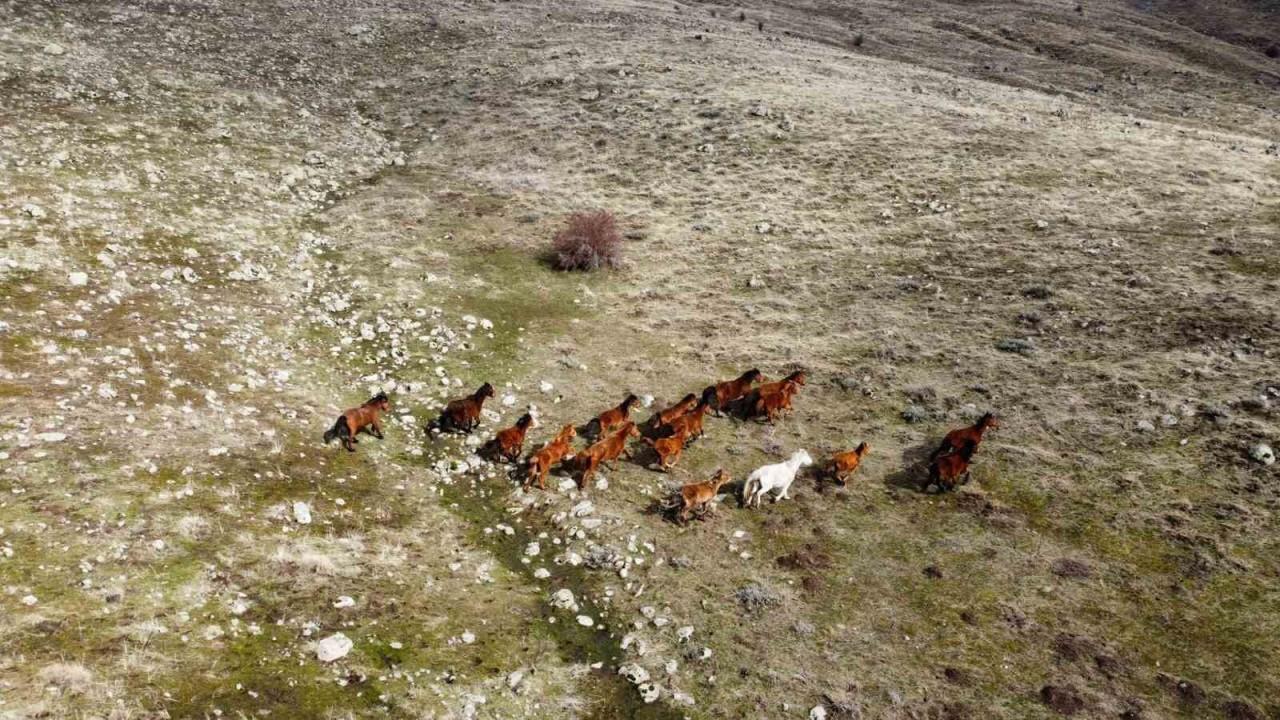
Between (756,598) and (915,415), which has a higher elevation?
(915,415)

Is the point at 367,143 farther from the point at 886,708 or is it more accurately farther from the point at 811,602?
the point at 886,708

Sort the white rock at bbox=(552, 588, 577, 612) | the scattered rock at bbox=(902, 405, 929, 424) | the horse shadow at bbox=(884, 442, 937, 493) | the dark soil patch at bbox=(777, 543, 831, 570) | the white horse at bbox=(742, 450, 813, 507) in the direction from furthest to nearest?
the scattered rock at bbox=(902, 405, 929, 424) → the horse shadow at bbox=(884, 442, 937, 493) → the white horse at bbox=(742, 450, 813, 507) → the dark soil patch at bbox=(777, 543, 831, 570) → the white rock at bbox=(552, 588, 577, 612)

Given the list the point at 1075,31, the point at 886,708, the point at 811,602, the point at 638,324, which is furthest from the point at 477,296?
the point at 1075,31

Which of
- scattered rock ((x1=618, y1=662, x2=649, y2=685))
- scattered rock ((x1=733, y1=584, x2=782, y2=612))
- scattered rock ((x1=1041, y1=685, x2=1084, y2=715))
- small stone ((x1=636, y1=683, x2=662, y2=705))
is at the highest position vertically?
scattered rock ((x1=1041, y1=685, x2=1084, y2=715))

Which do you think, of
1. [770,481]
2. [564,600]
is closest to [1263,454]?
[770,481]

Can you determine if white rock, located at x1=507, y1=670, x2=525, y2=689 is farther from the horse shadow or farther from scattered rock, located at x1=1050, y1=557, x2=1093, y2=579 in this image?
scattered rock, located at x1=1050, y1=557, x2=1093, y2=579

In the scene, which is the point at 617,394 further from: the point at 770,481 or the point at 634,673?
the point at 634,673

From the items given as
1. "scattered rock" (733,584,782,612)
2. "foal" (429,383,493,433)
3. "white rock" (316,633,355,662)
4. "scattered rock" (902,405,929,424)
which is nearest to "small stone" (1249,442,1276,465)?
"scattered rock" (902,405,929,424)

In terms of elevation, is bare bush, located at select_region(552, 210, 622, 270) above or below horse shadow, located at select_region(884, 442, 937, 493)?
above
